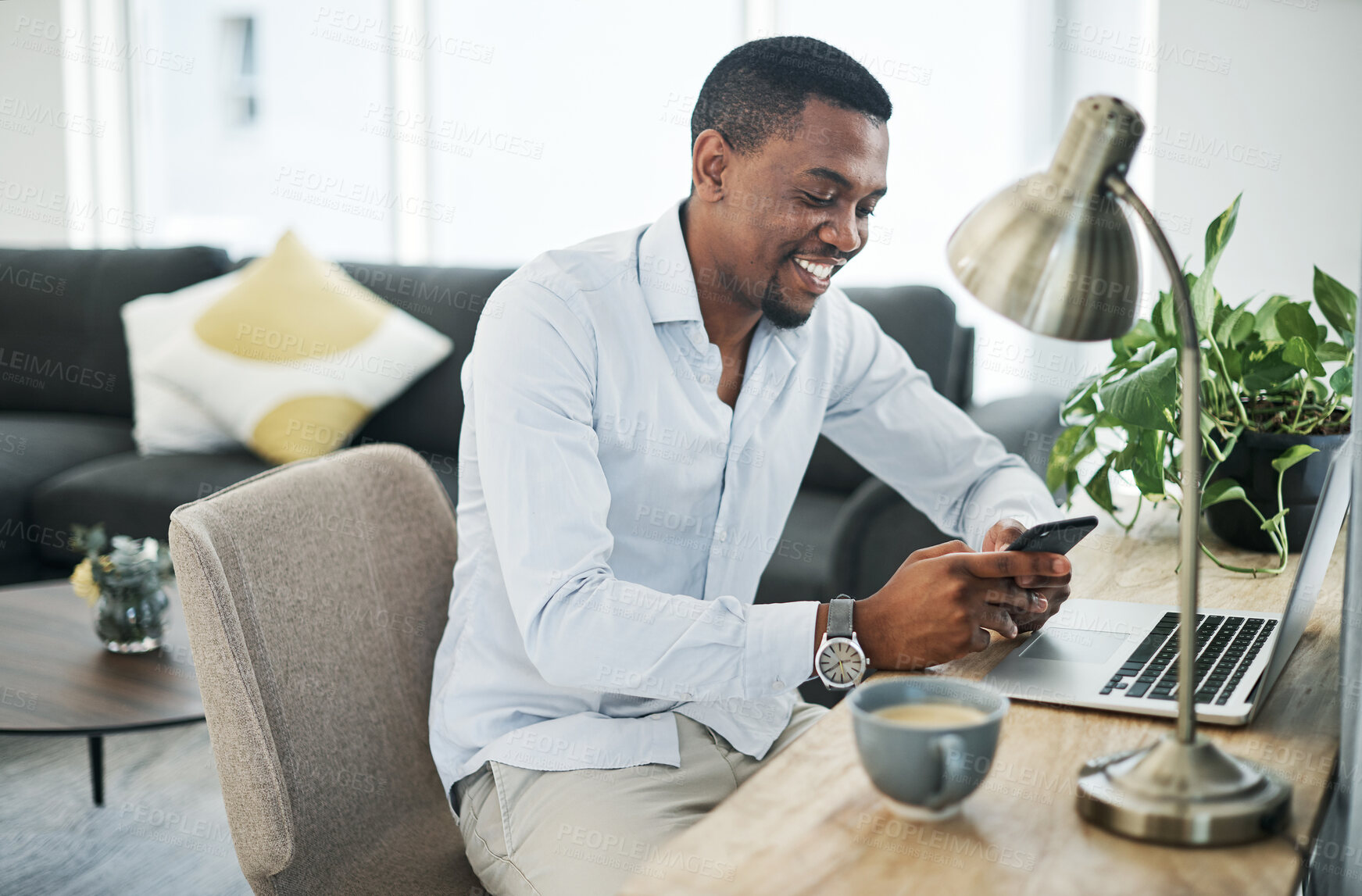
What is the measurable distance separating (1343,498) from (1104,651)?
232 millimetres

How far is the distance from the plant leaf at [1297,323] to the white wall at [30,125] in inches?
169

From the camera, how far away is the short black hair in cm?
126

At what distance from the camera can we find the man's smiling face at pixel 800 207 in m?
1.24

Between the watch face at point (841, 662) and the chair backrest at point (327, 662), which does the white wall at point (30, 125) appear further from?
the watch face at point (841, 662)

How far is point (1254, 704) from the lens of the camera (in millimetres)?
805

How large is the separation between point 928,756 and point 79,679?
1526 millimetres

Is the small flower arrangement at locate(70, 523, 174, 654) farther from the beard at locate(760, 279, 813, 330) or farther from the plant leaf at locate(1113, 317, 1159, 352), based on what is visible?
the plant leaf at locate(1113, 317, 1159, 352)

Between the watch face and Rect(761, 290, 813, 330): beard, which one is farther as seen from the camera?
Rect(761, 290, 813, 330): beard

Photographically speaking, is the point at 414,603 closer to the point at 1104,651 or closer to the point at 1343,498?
the point at 1104,651

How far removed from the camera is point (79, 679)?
170cm

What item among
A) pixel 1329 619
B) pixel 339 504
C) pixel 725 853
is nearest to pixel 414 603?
pixel 339 504

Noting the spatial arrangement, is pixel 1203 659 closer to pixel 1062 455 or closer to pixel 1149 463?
pixel 1149 463

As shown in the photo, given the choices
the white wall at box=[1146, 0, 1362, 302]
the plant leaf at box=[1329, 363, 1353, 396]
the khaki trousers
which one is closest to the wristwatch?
the khaki trousers

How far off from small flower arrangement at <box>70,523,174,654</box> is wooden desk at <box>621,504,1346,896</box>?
1404mm
